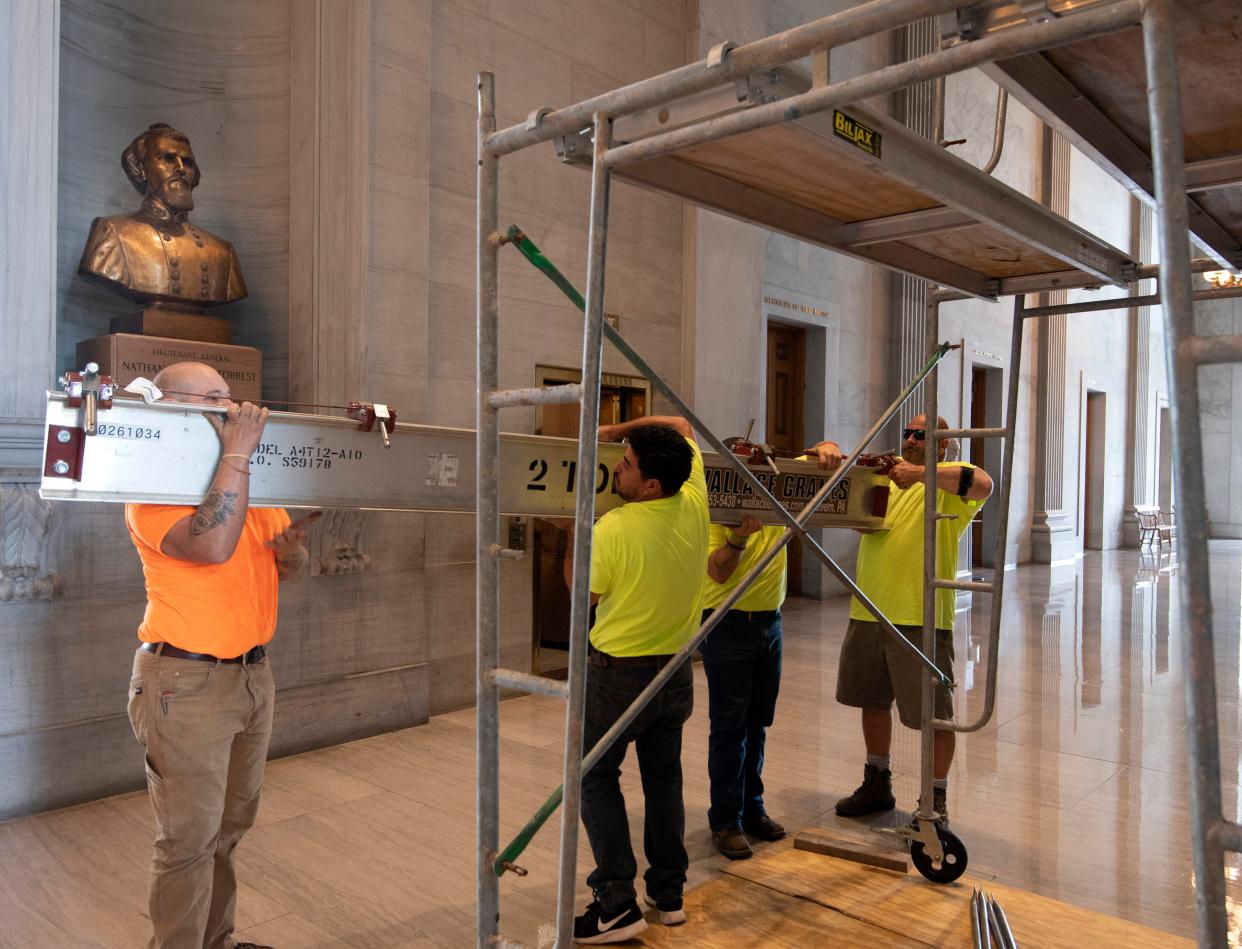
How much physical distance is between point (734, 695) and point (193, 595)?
2546 millimetres

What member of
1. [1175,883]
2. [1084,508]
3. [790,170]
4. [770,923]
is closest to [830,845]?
[770,923]

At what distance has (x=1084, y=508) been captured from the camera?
22234mm

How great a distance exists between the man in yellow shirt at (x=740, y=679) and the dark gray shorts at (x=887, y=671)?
1.49ft

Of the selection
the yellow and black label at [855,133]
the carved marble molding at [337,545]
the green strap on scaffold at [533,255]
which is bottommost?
the carved marble molding at [337,545]

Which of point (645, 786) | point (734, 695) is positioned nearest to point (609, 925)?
Result: point (645, 786)

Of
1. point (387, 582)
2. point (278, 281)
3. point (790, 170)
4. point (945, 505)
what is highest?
point (278, 281)

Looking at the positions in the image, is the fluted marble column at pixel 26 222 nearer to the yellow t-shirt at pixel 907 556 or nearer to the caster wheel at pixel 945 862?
the yellow t-shirt at pixel 907 556

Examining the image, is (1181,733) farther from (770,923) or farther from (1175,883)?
(770,923)

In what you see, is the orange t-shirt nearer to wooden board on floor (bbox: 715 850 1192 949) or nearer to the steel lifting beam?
the steel lifting beam

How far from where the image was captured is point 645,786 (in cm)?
395

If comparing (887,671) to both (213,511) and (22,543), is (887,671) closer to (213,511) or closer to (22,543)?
(213,511)

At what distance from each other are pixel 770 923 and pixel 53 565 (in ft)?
13.1

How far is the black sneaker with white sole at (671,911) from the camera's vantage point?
12.2ft

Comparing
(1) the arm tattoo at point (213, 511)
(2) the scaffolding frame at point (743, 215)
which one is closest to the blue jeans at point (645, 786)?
(2) the scaffolding frame at point (743, 215)
